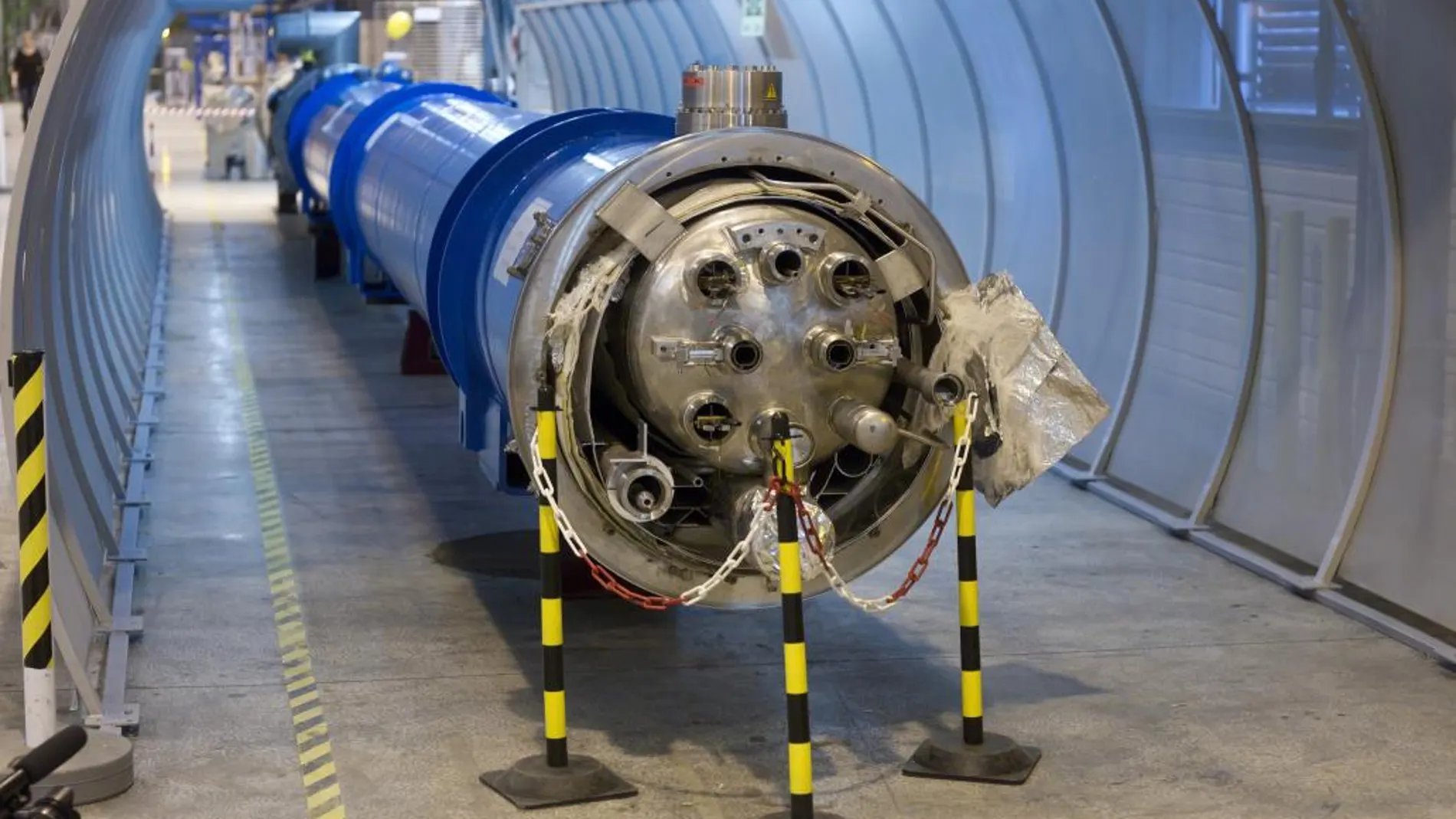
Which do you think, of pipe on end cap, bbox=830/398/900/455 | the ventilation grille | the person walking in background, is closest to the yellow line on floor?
pipe on end cap, bbox=830/398/900/455

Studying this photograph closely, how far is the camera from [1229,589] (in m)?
9.08

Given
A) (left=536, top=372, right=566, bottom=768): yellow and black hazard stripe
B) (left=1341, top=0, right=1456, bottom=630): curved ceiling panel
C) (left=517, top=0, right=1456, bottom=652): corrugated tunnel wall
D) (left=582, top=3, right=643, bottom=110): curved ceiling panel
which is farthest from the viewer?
(left=582, top=3, right=643, bottom=110): curved ceiling panel

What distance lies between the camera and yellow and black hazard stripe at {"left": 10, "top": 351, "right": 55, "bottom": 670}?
635cm

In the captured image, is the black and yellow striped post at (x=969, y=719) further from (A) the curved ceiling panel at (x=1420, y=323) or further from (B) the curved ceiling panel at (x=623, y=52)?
(B) the curved ceiling panel at (x=623, y=52)

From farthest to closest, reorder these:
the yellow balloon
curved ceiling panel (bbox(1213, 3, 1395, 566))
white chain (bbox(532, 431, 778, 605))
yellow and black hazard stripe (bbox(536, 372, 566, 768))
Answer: the yellow balloon, curved ceiling panel (bbox(1213, 3, 1395, 566)), white chain (bbox(532, 431, 778, 605)), yellow and black hazard stripe (bbox(536, 372, 566, 768))

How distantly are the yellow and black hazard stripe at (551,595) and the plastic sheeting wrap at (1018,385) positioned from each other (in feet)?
4.37

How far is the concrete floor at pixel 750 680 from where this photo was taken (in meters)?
6.48

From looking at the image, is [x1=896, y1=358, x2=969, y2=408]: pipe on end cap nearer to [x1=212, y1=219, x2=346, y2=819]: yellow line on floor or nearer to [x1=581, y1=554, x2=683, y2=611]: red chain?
[x1=581, y1=554, x2=683, y2=611]: red chain

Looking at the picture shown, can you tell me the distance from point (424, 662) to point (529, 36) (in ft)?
75.1

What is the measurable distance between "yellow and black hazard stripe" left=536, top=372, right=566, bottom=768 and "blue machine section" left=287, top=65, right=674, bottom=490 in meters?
0.55

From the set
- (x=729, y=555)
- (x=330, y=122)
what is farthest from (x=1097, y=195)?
(x=330, y=122)

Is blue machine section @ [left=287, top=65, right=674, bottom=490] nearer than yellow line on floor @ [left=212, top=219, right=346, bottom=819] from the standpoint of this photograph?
No

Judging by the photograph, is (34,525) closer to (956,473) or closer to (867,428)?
(867,428)

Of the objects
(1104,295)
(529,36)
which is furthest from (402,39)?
(1104,295)
